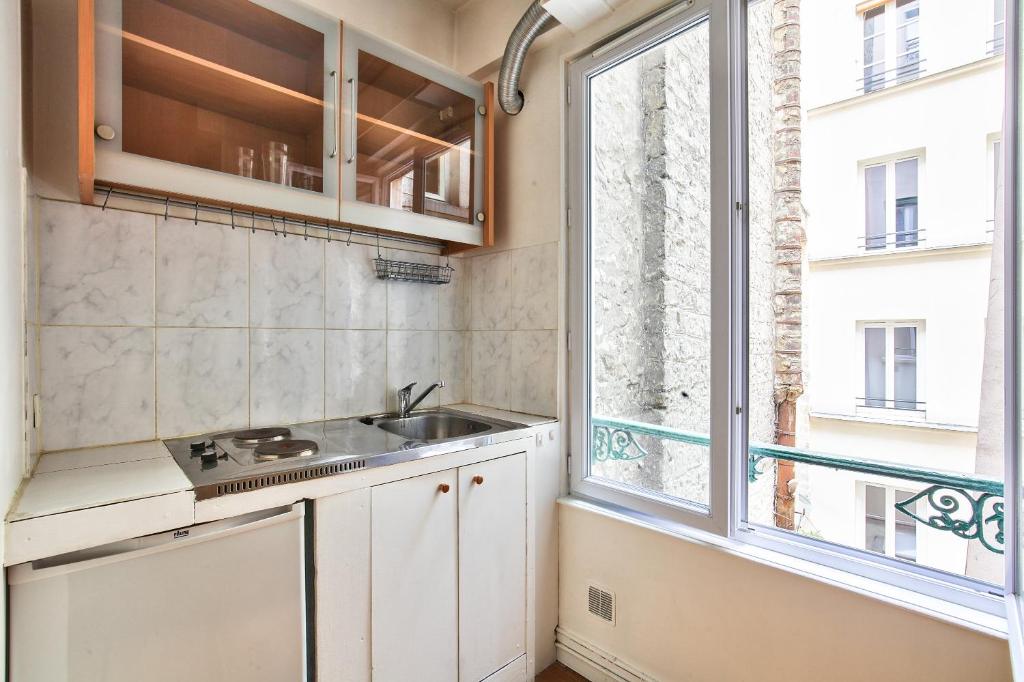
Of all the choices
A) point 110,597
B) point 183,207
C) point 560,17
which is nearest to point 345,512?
point 110,597

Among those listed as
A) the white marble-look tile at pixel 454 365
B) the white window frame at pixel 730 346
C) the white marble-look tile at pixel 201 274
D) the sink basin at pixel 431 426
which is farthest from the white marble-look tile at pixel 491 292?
the white marble-look tile at pixel 201 274

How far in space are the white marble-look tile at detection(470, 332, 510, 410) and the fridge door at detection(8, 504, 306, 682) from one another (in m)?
1.15

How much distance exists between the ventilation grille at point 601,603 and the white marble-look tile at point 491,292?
1.15 metres

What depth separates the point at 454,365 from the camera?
2412 millimetres

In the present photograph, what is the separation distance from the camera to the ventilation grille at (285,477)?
1147mm

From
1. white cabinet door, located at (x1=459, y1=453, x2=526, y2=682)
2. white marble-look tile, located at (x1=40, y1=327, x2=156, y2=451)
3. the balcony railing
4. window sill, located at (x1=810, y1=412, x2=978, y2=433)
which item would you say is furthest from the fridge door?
the balcony railing

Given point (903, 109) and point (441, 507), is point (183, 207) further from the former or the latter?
point (903, 109)

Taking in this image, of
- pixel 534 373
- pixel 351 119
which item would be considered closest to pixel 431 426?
pixel 534 373

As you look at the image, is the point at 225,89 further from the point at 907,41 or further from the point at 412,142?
the point at 907,41

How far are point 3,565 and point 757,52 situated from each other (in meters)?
2.32

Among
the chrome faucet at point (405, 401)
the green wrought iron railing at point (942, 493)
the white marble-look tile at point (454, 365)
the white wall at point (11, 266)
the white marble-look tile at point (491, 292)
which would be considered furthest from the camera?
the white marble-look tile at point (454, 365)

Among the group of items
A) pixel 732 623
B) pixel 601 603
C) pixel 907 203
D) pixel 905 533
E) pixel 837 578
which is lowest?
pixel 601 603

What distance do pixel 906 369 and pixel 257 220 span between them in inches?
84.2

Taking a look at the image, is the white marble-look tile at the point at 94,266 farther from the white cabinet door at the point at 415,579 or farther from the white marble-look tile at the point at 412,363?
→ the white cabinet door at the point at 415,579
